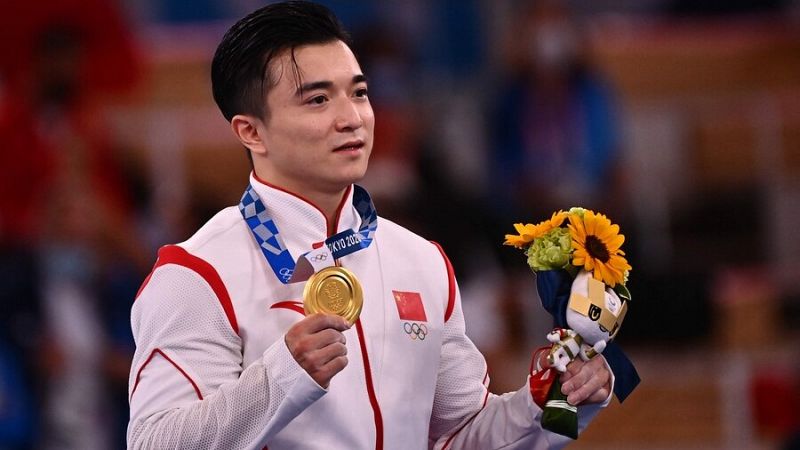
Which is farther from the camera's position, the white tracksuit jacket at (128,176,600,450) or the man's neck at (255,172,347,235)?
the man's neck at (255,172,347,235)

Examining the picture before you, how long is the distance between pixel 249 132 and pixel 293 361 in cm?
62

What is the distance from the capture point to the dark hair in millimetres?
3254

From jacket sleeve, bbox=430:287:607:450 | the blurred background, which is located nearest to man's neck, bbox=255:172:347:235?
jacket sleeve, bbox=430:287:607:450

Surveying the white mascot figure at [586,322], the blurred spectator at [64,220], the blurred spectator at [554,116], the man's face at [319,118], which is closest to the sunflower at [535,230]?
the white mascot figure at [586,322]

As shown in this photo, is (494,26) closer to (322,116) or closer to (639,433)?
(639,433)

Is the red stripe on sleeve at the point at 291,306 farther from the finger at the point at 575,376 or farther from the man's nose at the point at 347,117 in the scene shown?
the finger at the point at 575,376

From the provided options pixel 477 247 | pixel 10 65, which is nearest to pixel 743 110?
pixel 477 247

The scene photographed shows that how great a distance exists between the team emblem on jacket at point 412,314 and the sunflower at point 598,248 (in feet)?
1.27

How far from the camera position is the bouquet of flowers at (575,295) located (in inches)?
124

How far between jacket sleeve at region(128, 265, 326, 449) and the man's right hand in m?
0.02

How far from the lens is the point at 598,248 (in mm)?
3221

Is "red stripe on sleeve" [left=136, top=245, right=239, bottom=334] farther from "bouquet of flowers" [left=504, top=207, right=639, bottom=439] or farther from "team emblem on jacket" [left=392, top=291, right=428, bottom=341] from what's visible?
"bouquet of flowers" [left=504, top=207, right=639, bottom=439]

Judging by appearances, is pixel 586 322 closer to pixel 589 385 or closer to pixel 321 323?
pixel 589 385

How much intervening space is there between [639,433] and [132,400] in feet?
15.0
